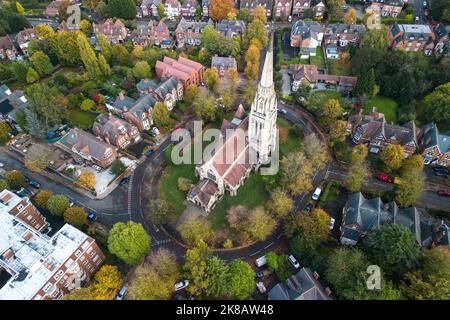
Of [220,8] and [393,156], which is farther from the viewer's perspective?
[220,8]

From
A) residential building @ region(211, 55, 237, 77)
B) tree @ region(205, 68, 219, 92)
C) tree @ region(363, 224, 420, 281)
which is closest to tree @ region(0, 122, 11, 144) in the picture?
tree @ region(205, 68, 219, 92)

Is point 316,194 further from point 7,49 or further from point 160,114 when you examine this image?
point 7,49

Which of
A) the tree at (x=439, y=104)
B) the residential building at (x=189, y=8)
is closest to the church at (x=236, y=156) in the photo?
the tree at (x=439, y=104)

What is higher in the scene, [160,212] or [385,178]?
[385,178]

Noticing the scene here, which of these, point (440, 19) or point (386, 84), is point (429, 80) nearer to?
point (386, 84)

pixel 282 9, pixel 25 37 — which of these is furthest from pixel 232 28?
pixel 25 37

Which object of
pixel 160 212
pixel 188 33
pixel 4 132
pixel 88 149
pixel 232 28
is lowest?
pixel 160 212
